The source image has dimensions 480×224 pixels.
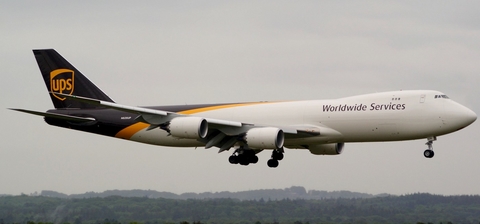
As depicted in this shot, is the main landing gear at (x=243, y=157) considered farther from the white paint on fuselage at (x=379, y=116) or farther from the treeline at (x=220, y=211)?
the treeline at (x=220, y=211)

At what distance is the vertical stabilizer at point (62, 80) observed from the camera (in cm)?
5550

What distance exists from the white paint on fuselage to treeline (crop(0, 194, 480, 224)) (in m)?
15.5

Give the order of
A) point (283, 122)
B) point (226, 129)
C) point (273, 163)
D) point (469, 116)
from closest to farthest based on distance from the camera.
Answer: point (469, 116)
point (226, 129)
point (283, 122)
point (273, 163)

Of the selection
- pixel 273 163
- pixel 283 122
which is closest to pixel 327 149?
pixel 273 163

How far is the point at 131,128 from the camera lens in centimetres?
5362

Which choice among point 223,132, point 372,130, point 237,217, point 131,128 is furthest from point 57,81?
point 372,130

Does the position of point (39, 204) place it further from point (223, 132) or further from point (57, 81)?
point (223, 132)

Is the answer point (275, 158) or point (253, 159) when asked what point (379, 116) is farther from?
point (275, 158)

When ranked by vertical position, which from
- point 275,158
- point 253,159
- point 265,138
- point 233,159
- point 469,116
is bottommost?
point 233,159

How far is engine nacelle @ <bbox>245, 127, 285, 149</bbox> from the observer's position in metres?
45.7

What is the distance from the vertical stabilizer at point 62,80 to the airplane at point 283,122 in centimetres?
167

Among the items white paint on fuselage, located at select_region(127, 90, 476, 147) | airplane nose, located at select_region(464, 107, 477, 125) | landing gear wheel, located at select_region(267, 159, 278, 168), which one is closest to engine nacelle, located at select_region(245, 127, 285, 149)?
white paint on fuselage, located at select_region(127, 90, 476, 147)

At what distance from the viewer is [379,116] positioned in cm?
4575

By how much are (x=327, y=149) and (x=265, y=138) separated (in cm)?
922
